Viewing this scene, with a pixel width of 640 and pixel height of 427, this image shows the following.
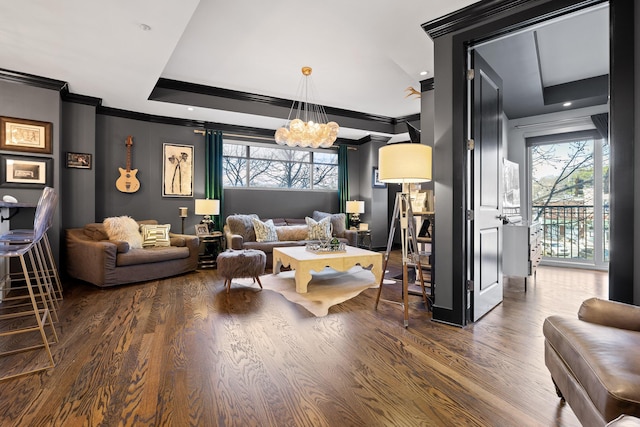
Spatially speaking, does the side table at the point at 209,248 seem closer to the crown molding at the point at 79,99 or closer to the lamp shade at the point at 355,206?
the crown molding at the point at 79,99

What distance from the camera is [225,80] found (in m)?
4.50

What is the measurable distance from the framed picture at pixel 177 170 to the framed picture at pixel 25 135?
167cm

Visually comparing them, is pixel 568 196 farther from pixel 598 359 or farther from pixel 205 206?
pixel 205 206

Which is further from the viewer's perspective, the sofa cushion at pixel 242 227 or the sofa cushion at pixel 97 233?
the sofa cushion at pixel 242 227

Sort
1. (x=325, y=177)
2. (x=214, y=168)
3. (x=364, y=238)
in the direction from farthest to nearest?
(x=325, y=177) < (x=364, y=238) < (x=214, y=168)

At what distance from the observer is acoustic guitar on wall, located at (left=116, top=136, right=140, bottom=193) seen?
195 inches

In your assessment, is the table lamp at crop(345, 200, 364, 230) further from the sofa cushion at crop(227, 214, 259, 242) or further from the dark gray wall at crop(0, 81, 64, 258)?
the dark gray wall at crop(0, 81, 64, 258)

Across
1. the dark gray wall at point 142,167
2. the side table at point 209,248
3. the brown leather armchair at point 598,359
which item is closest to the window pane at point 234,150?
the dark gray wall at point 142,167

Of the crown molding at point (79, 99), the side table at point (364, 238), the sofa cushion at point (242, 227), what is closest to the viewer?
the crown molding at point (79, 99)

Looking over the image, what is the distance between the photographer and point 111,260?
3680 millimetres

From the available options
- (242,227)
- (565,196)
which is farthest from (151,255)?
(565,196)

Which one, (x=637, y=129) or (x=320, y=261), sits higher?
(x=637, y=129)

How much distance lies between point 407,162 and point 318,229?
11.5 feet

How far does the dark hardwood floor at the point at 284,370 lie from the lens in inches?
56.4
